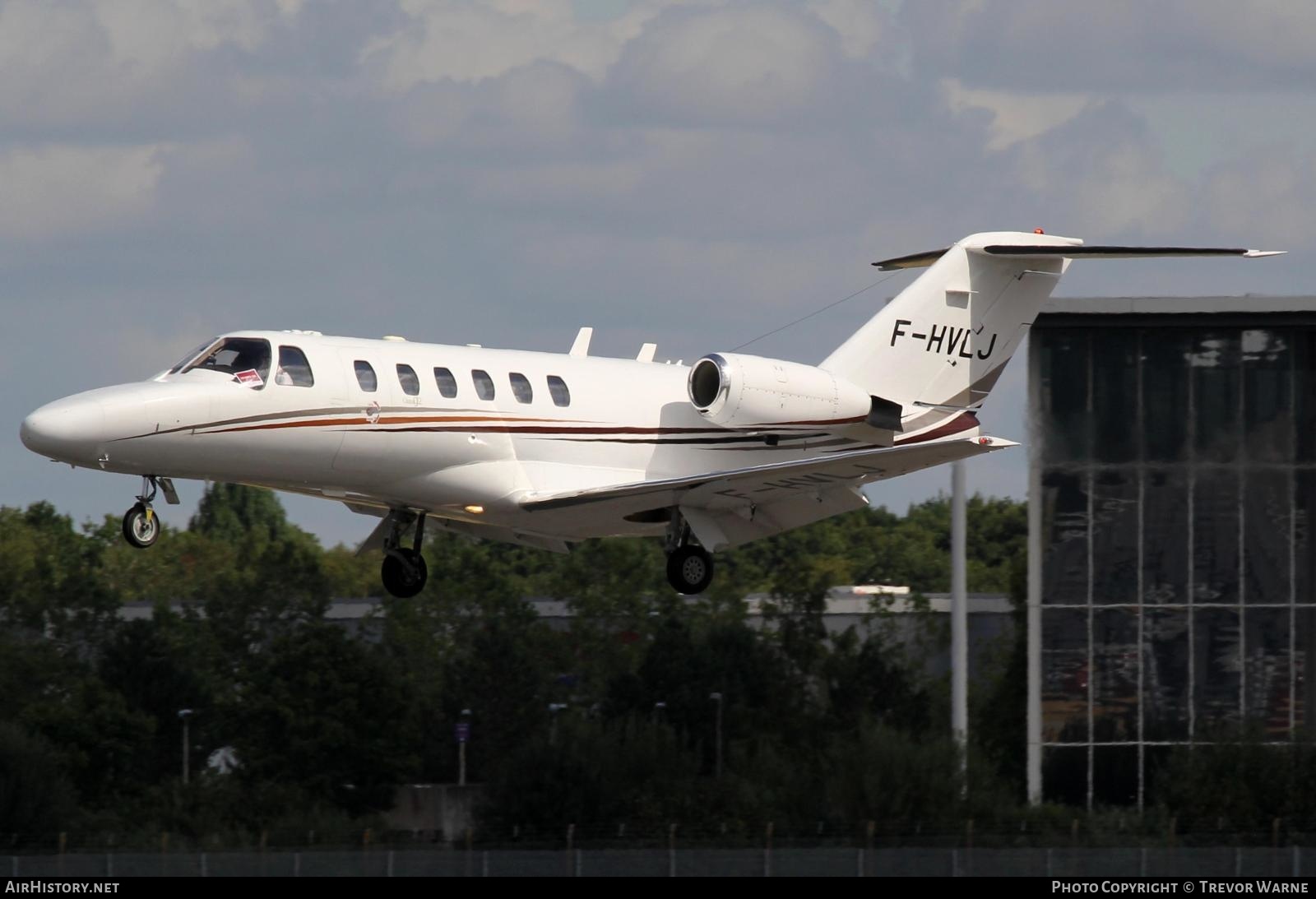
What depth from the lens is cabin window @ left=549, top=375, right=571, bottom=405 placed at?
84.8 ft

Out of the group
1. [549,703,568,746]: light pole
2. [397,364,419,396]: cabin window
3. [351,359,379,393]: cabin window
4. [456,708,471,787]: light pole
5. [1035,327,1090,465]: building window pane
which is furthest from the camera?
[456,708,471,787]: light pole

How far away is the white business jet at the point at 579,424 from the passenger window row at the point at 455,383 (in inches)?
0.9

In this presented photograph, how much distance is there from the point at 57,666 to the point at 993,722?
2515 centimetres

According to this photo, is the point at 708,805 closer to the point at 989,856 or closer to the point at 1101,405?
the point at 1101,405

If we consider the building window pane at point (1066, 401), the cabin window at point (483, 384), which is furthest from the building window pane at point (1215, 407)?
the cabin window at point (483, 384)

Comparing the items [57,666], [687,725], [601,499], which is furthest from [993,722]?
[601,499]

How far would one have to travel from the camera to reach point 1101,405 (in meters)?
40.5

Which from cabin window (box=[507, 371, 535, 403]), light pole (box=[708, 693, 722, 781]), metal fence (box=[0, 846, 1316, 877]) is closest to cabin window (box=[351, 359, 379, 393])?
cabin window (box=[507, 371, 535, 403])

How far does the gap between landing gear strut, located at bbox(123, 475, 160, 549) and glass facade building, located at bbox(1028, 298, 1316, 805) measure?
807 inches

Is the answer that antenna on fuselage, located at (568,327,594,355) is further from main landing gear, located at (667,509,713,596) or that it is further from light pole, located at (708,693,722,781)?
light pole, located at (708,693,722,781)

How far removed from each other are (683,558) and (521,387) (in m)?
2.85

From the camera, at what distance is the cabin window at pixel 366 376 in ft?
80.4

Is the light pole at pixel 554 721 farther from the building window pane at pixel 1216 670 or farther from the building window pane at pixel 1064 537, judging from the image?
the building window pane at pixel 1216 670

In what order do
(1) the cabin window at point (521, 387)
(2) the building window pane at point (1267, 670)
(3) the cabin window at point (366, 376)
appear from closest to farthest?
(3) the cabin window at point (366, 376), (1) the cabin window at point (521, 387), (2) the building window pane at point (1267, 670)
